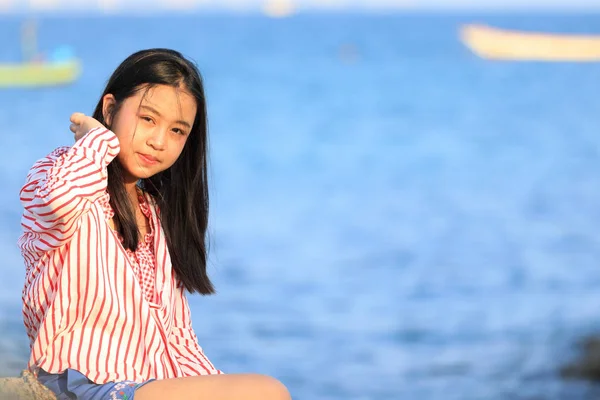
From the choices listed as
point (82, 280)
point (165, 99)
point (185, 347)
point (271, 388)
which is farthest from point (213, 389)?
point (165, 99)

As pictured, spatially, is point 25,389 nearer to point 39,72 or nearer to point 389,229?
point 389,229

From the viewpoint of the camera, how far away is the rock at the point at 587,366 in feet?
21.1

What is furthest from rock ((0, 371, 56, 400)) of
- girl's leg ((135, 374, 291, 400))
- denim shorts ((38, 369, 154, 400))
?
girl's leg ((135, 374, 291, 400))

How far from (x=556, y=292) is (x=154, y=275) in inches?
299

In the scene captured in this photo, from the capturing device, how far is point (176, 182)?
2930 mm

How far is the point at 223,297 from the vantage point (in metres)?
9.27

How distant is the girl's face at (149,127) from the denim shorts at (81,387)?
623mm

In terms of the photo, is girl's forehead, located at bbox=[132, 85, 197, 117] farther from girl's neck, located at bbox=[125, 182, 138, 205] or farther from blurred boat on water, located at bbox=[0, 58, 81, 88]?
blurred boat on water, located at bbox=[0, 58, 81, 88]

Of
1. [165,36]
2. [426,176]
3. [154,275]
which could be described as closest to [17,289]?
[154,275]

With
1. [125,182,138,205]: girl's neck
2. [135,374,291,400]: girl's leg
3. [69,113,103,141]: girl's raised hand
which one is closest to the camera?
[135,374,291,400]: girl's leg

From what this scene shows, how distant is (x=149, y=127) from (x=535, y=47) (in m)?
43.9

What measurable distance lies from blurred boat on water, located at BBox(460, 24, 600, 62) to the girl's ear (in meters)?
43.0

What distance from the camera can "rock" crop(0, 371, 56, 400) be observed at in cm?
221

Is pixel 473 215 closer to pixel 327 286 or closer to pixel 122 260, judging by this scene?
pixel 327 286
